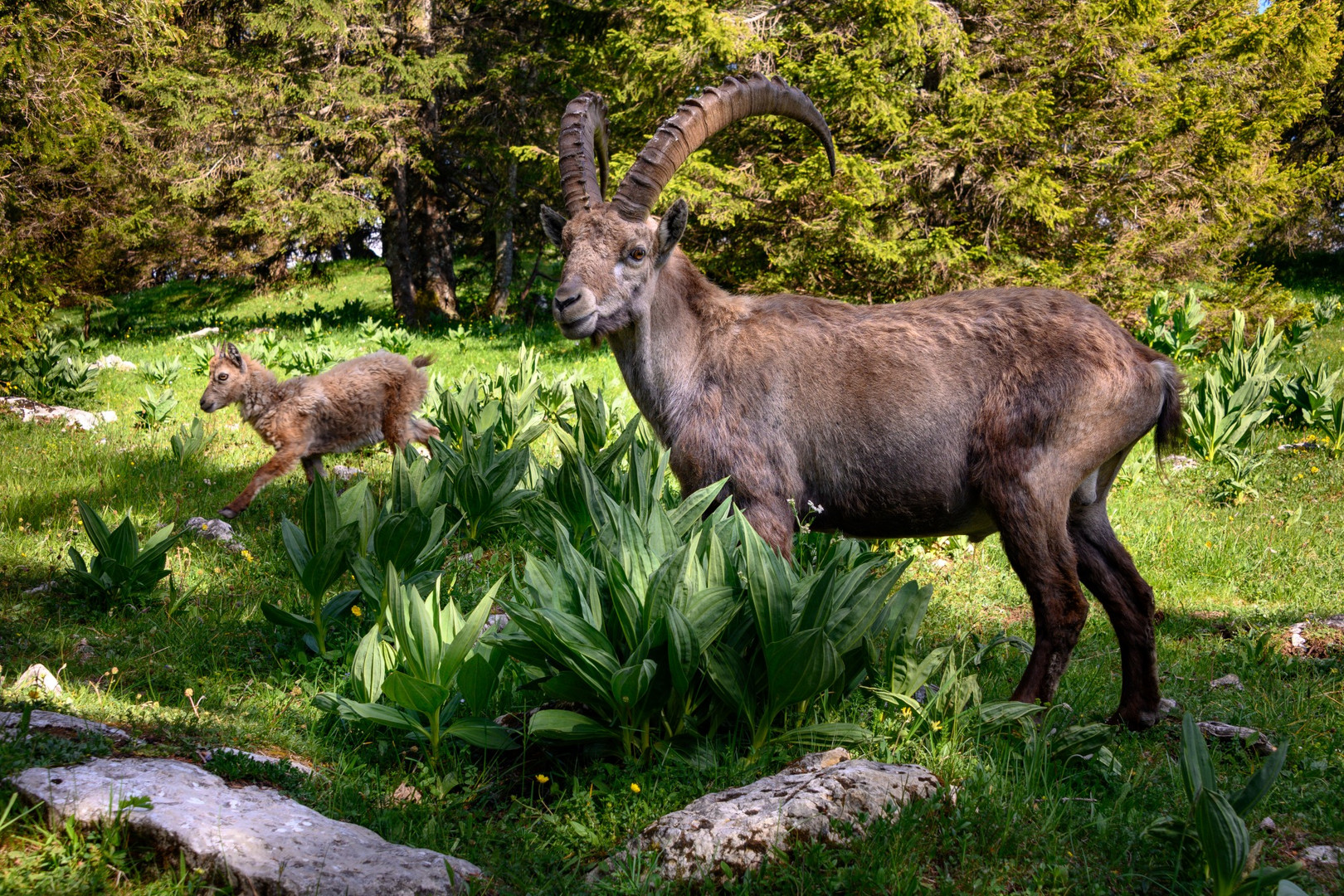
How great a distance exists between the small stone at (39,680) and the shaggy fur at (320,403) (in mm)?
Result: 4090

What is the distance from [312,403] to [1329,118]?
27475mm

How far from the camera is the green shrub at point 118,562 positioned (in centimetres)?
471

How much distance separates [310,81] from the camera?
57.3ft

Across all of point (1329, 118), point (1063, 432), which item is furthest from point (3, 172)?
point (1329, 118)

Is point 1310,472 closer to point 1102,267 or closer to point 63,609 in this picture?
point 1102,267

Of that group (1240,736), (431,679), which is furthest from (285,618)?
(1240,736)

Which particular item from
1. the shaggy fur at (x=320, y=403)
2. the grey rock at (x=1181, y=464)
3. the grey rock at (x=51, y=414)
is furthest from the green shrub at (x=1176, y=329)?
the grey rock at (x=51, y=414)

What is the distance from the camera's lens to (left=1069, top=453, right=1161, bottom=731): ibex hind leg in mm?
4215

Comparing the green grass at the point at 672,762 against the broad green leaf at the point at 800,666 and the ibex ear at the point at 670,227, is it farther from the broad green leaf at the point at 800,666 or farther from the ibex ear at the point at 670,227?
the ibex ear at the point at 670,227

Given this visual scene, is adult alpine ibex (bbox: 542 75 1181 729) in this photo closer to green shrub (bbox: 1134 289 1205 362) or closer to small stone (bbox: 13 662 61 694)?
small stone (bbox: 13 662 61 694)

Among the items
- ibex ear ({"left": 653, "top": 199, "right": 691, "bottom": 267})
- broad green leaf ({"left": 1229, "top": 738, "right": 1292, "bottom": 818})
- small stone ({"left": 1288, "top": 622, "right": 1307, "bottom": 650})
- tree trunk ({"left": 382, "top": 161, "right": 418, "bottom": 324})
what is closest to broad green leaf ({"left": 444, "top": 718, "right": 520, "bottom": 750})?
broad green leaf ({"left": 1229, "top": 738, "right": 1292, "bottom": 818})

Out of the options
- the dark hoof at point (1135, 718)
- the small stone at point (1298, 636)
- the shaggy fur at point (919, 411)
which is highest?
the shaggy fur at point (919, 411)

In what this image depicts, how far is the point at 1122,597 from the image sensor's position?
4.37m

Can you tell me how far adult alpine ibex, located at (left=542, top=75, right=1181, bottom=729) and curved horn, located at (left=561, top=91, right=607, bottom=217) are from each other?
0.06ft
